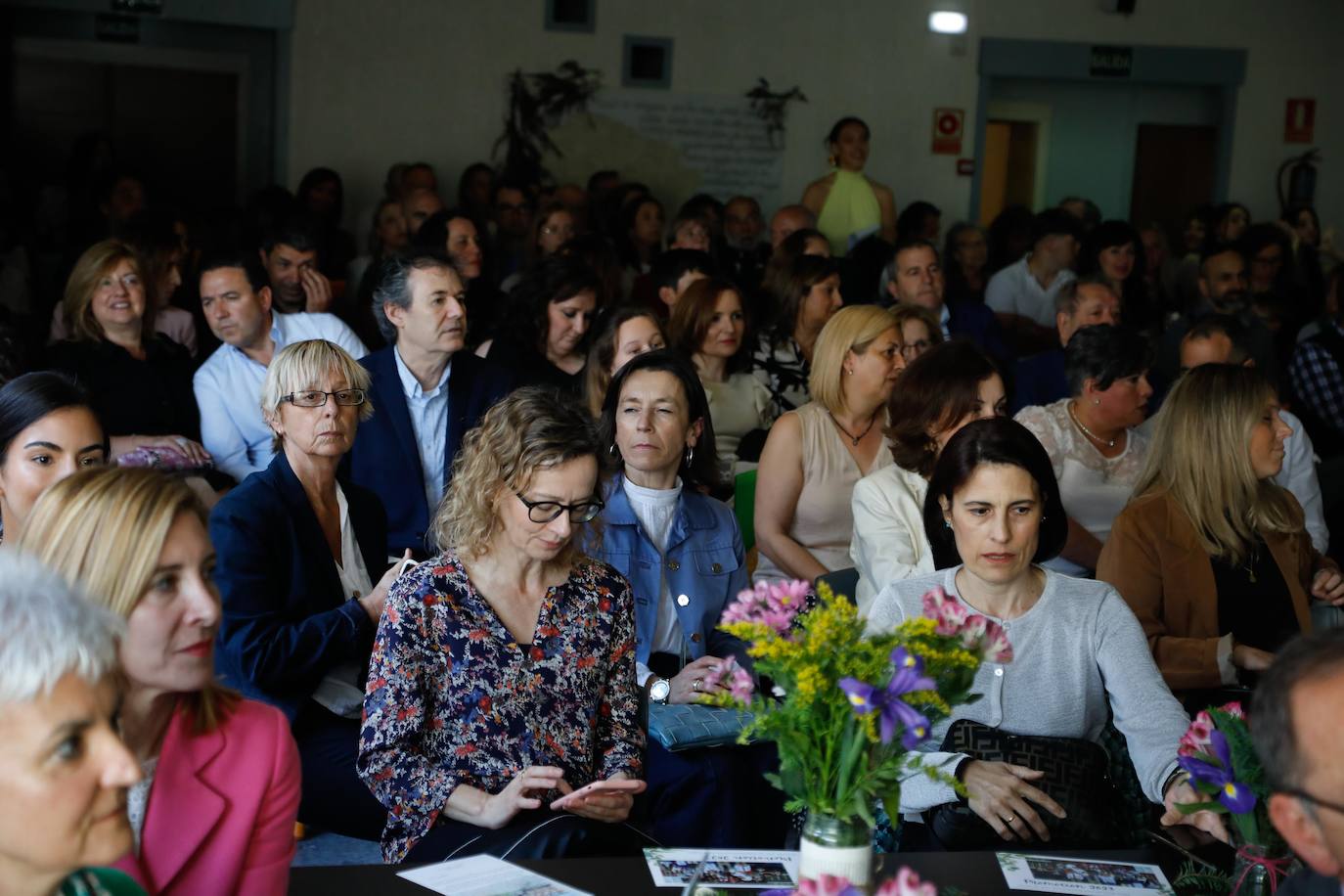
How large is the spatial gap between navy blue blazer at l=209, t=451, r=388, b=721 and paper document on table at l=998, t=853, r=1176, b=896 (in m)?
1.65

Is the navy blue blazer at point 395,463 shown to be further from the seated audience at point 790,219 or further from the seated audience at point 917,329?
the seated audience at point 790,219

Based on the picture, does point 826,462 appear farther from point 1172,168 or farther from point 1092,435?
point 1172,168

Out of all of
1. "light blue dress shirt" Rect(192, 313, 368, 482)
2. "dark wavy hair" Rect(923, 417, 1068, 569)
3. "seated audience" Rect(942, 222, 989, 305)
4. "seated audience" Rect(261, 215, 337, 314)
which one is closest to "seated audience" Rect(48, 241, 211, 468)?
"light blue dress shirt" Rect(192, 313, 368, 482)

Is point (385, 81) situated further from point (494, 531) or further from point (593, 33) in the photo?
point (494, 531)

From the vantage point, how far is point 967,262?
9.12 meters

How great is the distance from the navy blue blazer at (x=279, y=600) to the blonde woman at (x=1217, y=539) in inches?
76.5

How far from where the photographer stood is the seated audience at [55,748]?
1.46 metres

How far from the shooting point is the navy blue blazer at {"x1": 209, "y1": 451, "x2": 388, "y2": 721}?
127 inches

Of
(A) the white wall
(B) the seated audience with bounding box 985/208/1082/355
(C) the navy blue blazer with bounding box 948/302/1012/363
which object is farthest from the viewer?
(A) the white wall

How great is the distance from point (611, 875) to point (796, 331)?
4.27 meters

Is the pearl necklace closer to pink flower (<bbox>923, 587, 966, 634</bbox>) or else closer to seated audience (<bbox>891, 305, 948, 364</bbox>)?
seated audience (<bbox>891, 305, 948, 364</bbox>)

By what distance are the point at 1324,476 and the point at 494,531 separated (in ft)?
15.1

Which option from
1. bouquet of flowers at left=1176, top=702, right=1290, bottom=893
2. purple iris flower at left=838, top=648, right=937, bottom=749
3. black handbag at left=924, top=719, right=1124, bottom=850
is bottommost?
black handbag at left=924, top=719, right=1124, bottom=850

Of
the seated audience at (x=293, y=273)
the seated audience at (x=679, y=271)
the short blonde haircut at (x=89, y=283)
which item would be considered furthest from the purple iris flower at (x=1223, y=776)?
the seated audience at (x=293, y=273)
